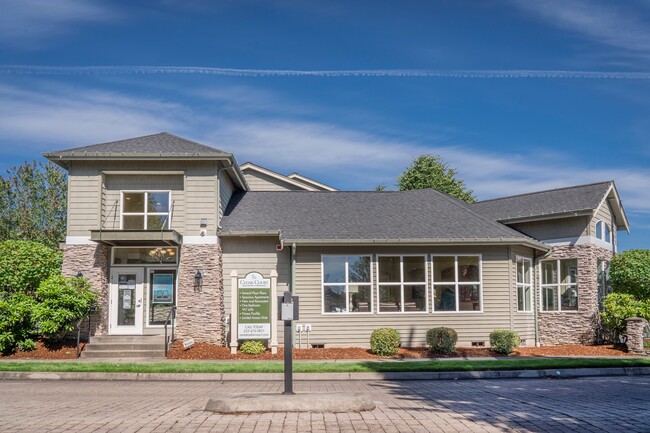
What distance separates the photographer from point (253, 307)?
20203 millimetres

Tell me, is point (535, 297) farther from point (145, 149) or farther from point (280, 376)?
point (145, 149)

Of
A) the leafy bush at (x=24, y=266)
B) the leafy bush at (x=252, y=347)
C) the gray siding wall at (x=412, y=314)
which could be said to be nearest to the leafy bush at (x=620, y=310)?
the gray siding wall at (x=412, y=314)

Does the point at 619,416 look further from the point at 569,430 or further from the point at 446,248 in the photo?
the point at 446,248

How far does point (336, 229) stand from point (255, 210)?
360cm

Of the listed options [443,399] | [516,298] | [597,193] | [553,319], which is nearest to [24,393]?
[443,399]

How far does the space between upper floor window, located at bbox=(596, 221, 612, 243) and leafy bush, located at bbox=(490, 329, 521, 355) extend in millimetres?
6938

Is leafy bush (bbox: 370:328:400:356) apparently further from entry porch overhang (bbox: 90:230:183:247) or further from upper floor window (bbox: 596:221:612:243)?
upper floor window (bbox: 596:221:612:243)

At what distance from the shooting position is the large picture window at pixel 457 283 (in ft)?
72.7

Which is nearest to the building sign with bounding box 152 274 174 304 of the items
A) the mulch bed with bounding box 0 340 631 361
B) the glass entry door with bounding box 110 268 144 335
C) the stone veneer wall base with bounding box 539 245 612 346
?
the glass entry door with bounding box 110 268 144 335

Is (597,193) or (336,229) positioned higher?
(597,193)

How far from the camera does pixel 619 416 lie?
351 inches

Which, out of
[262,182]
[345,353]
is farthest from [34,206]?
[345,353]

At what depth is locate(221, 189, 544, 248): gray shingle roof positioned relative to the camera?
21859mm

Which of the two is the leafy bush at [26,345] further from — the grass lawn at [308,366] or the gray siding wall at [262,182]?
the gray siding wall at [262,182]
